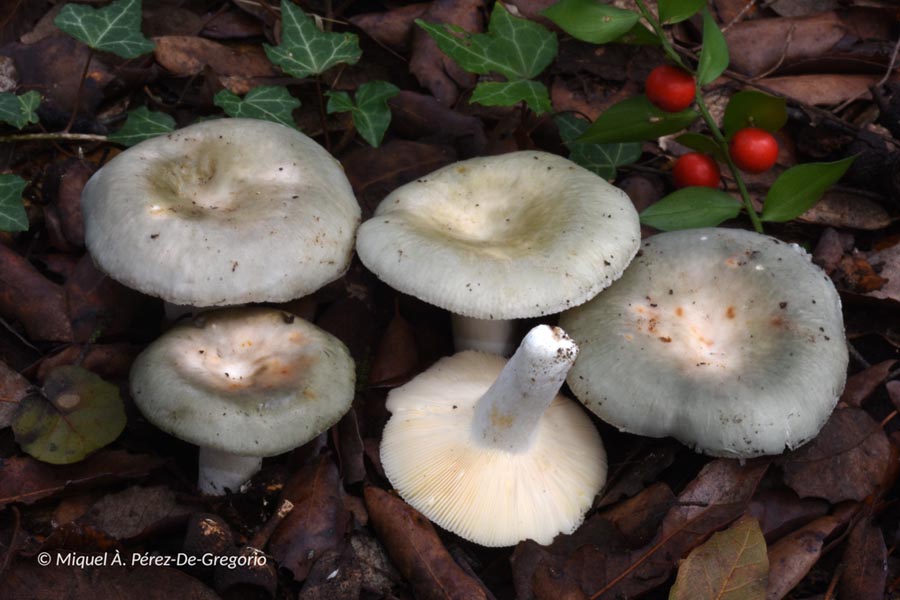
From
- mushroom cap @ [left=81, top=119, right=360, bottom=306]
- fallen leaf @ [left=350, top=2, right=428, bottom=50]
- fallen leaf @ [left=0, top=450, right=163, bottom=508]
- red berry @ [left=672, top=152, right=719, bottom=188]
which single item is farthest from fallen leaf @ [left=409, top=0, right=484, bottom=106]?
fallen leaf @ [left=0, top=450, right=163, bottom=508]

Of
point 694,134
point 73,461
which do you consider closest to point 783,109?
point 694,134

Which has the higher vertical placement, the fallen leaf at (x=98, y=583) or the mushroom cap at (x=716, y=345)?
the mushroom cap at (x=716, y=345)

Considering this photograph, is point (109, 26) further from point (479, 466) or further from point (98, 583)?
point (479, 466)

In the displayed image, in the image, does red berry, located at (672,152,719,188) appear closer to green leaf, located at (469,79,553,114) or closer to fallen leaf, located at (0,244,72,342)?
green leaf, located at (469,79,553,114)

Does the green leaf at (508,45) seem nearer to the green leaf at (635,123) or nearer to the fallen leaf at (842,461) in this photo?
the green leaf at (635,123)

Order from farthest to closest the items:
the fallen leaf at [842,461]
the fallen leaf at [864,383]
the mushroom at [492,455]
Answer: the fallen leaf at [864,383] → the fallen leaf at [842,461] → the mushroom at [492,455]

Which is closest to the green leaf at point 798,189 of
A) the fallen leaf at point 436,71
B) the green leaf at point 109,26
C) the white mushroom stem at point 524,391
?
the white mushroom stem at point 524,391

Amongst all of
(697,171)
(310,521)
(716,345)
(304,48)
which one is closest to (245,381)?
(310,521)
